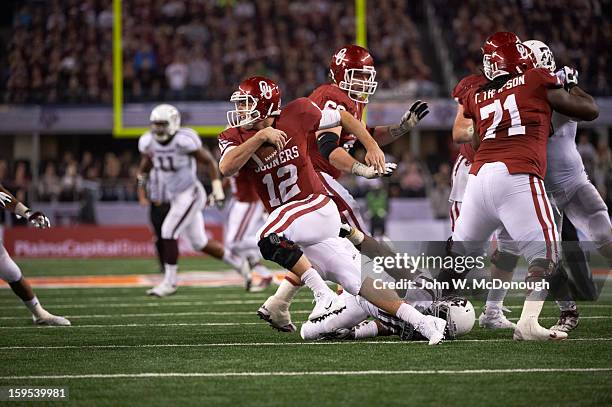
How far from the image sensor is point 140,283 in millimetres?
11344

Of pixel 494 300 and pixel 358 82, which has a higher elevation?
pixel 358 82

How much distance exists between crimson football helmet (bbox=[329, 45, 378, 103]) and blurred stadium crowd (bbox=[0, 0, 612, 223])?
35.0ft

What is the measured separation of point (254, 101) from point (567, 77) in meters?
1.87

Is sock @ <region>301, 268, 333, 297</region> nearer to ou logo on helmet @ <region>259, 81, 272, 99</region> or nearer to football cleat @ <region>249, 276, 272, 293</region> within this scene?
ou logo on helmet @ <region>259, 81, 272, 99</region>

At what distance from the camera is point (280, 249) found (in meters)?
5.85

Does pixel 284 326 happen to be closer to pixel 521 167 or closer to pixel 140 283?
pixel 521 167

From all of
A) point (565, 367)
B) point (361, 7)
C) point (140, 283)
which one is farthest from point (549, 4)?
point (565, 367)

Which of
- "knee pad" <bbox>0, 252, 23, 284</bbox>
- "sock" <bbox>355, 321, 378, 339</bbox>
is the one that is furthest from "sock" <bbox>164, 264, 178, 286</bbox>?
"sock" <bbox>355, 321, 378, 339</bbox>

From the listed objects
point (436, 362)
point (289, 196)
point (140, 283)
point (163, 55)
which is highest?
point (163, 55)

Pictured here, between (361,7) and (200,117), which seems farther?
(200,117)

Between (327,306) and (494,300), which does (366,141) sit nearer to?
(327,306)

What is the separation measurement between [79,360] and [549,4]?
1392 cm

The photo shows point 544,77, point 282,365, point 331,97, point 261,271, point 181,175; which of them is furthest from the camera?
point 261,271

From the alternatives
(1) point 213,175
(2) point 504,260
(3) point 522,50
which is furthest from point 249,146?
(1) point 213,175
